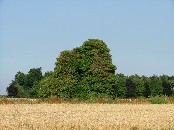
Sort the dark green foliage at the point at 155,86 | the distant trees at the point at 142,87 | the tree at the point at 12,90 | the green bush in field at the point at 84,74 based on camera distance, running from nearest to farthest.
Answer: the green bush in field at the point at 84,74 < the tree at the point at 12,90 < the dark green foliage at the point at 155,86 < the distant trees at the point at 142,87

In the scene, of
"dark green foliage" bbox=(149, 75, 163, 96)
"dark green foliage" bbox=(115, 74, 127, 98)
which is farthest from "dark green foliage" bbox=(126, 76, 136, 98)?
"dark green foliage" bbox=(149, 75, 163, 96)

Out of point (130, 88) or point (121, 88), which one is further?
point (130, 88)

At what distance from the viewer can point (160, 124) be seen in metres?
20.5

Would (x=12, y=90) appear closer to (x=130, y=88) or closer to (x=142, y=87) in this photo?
(x=130, y=88)

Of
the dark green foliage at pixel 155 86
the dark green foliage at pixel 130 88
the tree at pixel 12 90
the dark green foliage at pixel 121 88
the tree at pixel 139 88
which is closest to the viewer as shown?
the tree at pixel 12 90

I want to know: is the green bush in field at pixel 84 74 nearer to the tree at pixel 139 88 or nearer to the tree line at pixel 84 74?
the tree line at pixel 84 74

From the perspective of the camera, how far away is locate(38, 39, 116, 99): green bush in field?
169 feet

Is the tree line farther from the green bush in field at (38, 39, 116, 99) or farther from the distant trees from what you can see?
the distant trees

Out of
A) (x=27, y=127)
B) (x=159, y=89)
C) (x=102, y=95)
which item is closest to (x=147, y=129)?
(x=27, y=127)

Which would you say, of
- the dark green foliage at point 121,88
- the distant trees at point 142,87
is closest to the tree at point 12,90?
the distant trees at point 142,87

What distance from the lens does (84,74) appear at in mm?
52469

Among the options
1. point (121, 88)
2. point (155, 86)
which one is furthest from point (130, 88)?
point (155, 86)

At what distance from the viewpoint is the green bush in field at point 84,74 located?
169 feet

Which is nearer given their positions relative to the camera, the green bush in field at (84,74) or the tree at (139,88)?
the green bush in field at (84,74)
